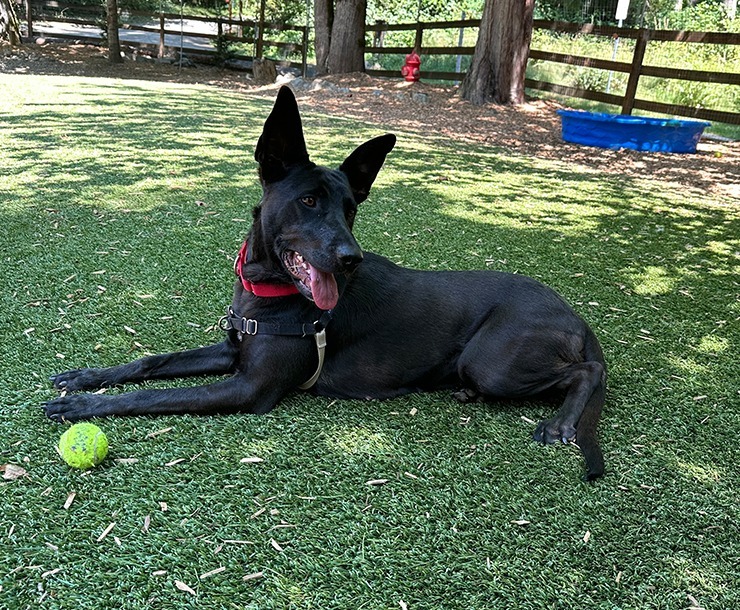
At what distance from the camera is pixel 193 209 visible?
5766 millimetres

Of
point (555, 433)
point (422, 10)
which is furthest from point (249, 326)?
point (422, 10)

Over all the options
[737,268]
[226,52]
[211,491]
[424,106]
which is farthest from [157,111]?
[226,52]

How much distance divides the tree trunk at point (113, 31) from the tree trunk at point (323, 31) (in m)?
7.15

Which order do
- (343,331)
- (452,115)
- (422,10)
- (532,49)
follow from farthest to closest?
(422,10) < (532,49) < (452,115) < (343,331)

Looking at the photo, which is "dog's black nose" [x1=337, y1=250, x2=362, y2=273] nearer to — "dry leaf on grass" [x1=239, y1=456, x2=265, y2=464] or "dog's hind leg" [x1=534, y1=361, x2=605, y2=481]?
"dry leaf on grass" [x1=239, y1=456, x2=265, y2=464]

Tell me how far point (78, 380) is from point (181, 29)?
24724 millimetres

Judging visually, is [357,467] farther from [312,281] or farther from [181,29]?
[181,29]

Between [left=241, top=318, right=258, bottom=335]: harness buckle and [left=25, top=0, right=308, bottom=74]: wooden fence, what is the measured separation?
2017cm

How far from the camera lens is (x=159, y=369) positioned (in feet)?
9.69

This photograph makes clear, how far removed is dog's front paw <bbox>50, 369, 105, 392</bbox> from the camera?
283cm

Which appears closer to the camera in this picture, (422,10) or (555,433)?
(555,433)

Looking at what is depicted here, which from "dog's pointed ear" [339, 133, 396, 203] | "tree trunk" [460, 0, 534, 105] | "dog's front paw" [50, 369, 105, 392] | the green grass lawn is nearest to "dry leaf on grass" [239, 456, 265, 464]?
the green grass lawn

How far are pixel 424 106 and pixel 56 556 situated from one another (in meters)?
13.9

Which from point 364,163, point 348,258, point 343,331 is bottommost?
point 343,331
